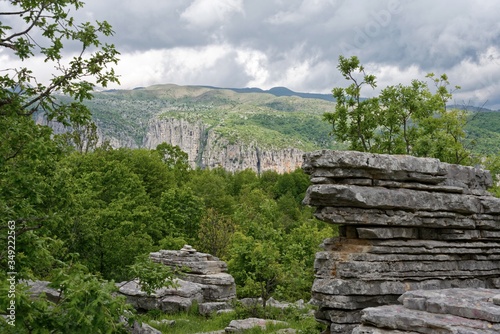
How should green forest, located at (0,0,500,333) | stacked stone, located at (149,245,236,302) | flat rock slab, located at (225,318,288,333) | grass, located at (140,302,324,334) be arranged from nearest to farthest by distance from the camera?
green forest, located at (0,0,500,333) < flat rock slab, located at (225,318,288,333) < grass, located at (140,302,324,334) < stacked stone, located at (149,245,236,302)

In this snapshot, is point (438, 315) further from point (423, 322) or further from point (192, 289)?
point (192, 289)

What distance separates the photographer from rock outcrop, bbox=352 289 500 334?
30.5 feet

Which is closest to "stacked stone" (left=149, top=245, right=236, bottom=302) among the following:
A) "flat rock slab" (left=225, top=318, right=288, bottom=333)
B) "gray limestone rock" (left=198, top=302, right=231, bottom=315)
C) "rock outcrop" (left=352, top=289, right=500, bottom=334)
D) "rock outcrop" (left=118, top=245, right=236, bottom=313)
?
"rock outcrop" (left=118, top=245, right=236, bottom=313)

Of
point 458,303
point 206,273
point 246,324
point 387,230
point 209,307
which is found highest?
point 387,230

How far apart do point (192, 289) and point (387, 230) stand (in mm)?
16888

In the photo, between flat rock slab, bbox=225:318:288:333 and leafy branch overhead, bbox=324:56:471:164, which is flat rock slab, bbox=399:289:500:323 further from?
leafy branch overhead, bbox=324:56:471:164

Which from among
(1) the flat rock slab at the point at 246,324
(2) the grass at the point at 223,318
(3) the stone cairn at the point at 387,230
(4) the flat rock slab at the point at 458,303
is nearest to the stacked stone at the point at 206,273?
(2) the grass at the point at 223,318

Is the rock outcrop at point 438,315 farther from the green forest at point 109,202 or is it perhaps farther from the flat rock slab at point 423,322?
the green forest at point 109,202

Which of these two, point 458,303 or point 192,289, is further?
point 192,289

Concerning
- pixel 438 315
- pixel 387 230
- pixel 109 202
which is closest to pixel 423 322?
pixel 438 315

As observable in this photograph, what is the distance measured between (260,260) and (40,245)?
18618 mm

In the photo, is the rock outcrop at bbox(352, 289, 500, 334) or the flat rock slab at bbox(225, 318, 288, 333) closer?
the rock outcrop at bbox(352, 289, 500, 334)

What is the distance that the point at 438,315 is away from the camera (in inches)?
391

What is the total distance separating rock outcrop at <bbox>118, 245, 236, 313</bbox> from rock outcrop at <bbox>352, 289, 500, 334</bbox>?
15.3 m
